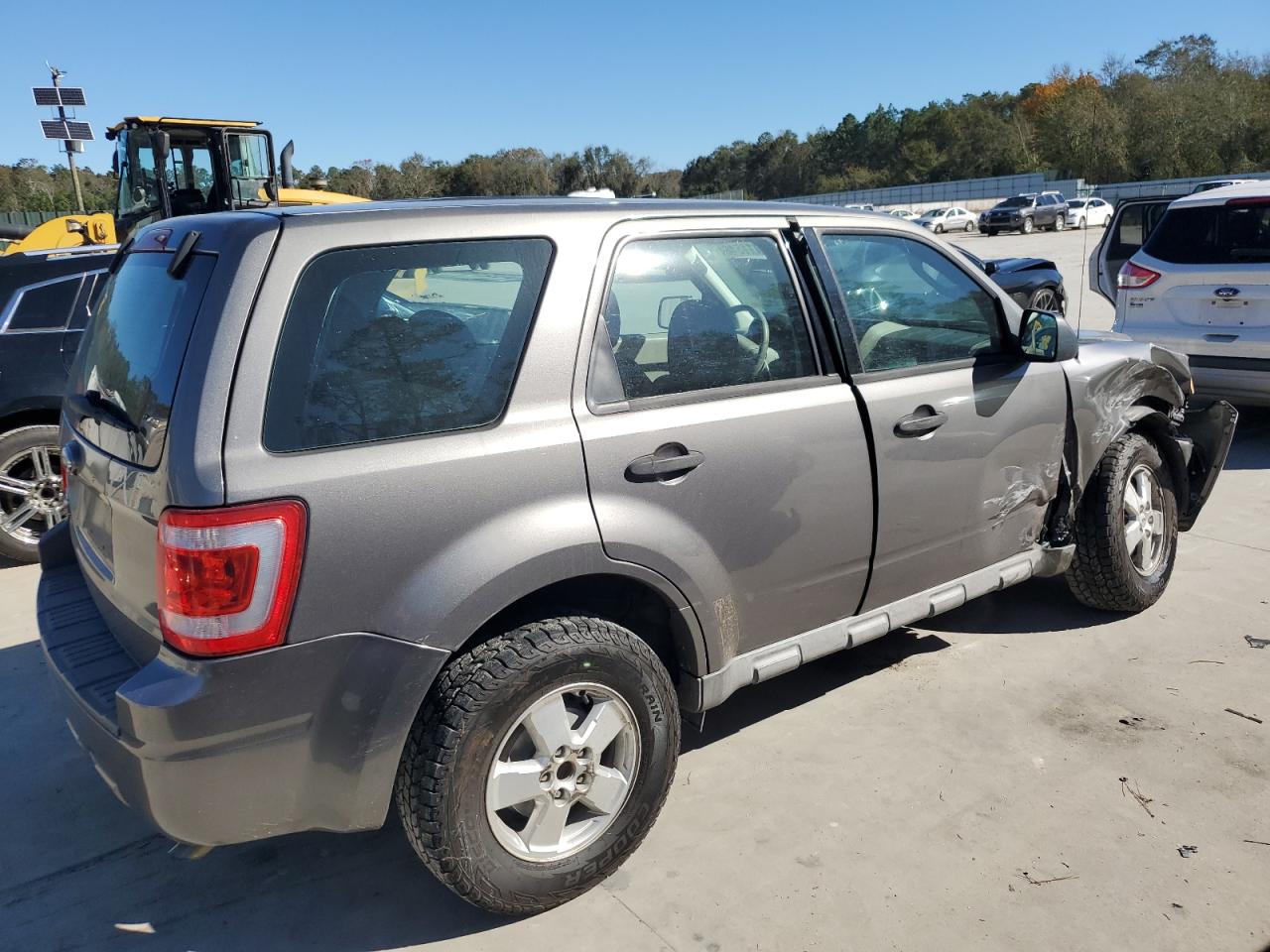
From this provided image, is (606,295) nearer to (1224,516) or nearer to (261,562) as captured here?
(261,562)

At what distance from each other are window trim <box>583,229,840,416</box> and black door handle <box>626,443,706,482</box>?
0.46 ft

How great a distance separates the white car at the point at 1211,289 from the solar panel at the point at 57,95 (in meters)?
32.3

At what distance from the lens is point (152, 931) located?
270 centimetres

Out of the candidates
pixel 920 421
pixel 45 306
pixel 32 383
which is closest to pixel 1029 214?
pixel 45 306

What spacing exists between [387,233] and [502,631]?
1.05m

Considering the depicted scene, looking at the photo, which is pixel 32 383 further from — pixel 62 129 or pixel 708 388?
pixel 62 129

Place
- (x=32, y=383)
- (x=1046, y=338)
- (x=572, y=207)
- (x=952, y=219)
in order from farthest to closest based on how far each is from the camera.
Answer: (x=952, y=219) → (x=32, y=383) → (x=1046, y=338) → (x=572, y=207)

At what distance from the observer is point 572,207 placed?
2.86 m

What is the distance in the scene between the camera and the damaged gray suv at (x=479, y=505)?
7.36 feet

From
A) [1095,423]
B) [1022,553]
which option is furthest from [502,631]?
[1095,423]

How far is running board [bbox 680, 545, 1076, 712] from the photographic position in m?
3.05

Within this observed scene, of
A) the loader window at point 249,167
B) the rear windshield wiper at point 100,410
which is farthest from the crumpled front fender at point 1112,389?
the loader window at point 249,167

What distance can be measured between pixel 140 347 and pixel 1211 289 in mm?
7208

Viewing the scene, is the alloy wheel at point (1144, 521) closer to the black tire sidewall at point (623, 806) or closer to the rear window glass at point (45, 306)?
the black tire sidewall at point (623, 806)
